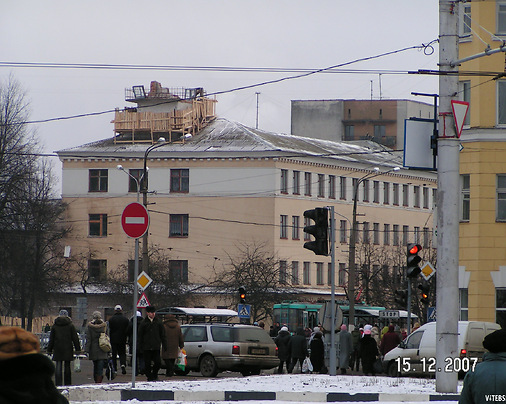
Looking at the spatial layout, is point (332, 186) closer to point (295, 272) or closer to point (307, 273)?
point (307, 273)

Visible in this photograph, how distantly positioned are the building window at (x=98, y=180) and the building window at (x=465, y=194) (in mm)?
54276

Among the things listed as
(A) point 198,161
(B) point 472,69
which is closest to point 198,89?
(A) point 198,161

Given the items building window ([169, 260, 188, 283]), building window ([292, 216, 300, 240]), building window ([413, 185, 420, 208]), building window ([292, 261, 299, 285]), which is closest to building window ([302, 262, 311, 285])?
building window ([292, 261, 299, 285])

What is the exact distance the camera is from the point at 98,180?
291 feet

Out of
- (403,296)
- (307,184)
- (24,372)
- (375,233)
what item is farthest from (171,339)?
(375,233)

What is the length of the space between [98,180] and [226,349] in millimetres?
57524

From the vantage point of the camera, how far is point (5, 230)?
204 feet

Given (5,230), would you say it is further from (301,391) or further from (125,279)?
(301,391)

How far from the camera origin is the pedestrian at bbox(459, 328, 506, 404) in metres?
7.41

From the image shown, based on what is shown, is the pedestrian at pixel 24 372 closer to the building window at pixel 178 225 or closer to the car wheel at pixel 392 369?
the car wheel at pixel 392 369

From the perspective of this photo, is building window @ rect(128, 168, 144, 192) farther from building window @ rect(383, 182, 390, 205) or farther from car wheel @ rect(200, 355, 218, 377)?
car wheel @ rect(200, 355, 218, 377)

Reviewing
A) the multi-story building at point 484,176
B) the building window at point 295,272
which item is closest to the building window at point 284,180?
the building window at point 295,272

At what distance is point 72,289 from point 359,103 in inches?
1628

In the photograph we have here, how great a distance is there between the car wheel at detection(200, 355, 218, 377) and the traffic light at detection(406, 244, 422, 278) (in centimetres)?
657
